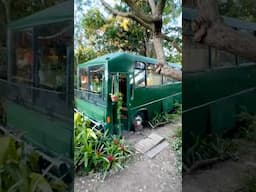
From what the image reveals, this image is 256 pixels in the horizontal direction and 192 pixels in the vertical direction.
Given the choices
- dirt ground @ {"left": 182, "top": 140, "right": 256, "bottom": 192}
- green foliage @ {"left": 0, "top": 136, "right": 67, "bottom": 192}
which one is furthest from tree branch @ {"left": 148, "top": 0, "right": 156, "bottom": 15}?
green foliage @ {"left": 0, "top": 136, "right": 67, "bottom": 192}

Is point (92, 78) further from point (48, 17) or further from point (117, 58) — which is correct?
point (48, 17)

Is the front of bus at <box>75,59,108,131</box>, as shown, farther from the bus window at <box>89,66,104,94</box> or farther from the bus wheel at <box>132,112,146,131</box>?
the bus wheel at <box>132,112,146,131</box>

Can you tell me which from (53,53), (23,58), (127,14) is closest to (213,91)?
(127,14)

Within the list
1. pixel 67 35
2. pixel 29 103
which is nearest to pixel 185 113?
pixel 67 35

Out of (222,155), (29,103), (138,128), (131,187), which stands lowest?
(131,187)

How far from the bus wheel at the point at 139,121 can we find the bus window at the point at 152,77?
0.16 m

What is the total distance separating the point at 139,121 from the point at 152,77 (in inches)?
9.2

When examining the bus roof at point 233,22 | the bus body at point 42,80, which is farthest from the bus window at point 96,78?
the bus roof at point 233,22

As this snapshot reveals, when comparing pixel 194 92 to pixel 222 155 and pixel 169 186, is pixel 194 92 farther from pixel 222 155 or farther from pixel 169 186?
pixel 169 186

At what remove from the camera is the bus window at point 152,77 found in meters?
1.79

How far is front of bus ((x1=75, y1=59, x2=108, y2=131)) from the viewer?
1.72 m

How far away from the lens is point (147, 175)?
5.84 feet

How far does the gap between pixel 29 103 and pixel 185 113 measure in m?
0.84

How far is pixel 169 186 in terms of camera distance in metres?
1.78
